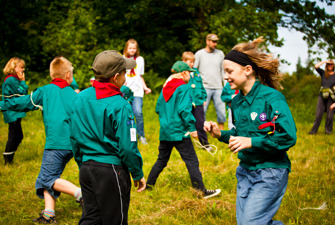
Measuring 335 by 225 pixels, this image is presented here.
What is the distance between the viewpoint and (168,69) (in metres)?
17.3

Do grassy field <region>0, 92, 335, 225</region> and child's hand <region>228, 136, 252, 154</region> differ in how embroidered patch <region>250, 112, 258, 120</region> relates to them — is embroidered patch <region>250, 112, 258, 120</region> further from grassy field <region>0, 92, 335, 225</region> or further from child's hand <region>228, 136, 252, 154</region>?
grassy field <region>0, 92, 335, 225</region>

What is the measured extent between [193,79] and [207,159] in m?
1.79

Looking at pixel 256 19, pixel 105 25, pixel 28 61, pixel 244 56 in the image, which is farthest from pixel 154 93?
pixel 244 56

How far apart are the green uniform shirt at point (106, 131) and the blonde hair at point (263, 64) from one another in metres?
1.18

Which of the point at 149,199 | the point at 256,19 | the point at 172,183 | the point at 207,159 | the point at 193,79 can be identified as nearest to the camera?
the point at 149,199

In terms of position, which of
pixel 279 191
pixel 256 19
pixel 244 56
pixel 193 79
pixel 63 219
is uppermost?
pixel 256 19

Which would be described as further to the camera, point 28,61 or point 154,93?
point 28,61

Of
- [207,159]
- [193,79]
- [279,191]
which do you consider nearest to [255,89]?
[279,191]

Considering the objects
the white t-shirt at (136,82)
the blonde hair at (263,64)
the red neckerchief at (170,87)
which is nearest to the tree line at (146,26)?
the white t-shirt at (136,82)

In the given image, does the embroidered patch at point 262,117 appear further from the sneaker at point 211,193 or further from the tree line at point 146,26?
the tree line at point 146,26

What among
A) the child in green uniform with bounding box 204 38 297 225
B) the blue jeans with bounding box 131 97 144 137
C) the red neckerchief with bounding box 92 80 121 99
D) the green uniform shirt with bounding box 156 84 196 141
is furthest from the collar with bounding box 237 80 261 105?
the blue jeans with bounding box 131 97 144 137

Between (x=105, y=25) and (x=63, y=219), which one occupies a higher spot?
(x=105, y=25)

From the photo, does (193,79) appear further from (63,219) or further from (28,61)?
(28,61)

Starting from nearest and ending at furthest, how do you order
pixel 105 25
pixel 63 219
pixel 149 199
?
pixel 63 219
pixel 149 199
pixel 105 25
